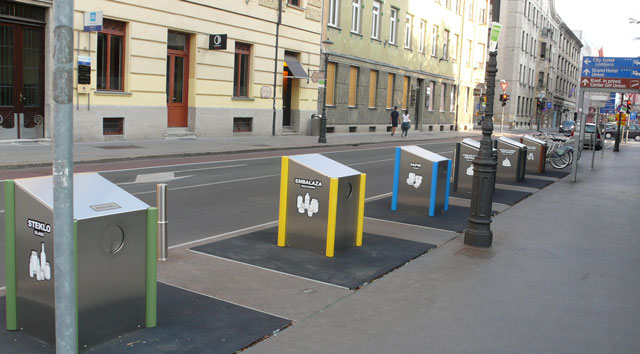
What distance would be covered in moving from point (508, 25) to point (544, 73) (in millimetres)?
18848

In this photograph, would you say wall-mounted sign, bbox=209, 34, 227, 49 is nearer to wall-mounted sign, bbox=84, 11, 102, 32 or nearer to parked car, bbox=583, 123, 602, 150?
wall-mounted sign, bbox=84, 11, 102, 32

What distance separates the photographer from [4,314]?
486cm

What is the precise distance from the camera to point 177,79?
2409 centimetres

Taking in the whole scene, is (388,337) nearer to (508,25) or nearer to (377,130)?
(377,130)

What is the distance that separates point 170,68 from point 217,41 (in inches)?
83.1

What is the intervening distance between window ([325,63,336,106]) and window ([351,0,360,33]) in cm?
292

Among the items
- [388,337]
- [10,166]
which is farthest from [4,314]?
[10,166]

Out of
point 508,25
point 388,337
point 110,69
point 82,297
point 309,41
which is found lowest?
point 388,337

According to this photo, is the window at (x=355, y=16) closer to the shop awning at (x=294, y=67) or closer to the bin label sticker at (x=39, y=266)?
the shop awning at (x=294, y=67)

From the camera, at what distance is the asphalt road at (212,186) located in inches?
355

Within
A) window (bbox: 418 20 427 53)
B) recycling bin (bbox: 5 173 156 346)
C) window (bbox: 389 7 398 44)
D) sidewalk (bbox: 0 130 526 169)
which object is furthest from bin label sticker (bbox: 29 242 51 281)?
window (bbox: 418 20 427 53)

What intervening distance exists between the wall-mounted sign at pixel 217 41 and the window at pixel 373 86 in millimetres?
14799

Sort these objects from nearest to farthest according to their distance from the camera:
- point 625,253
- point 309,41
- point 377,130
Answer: point 625,253
point 309,41
point 377,130

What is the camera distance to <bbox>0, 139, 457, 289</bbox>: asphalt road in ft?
29.6
